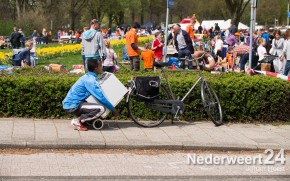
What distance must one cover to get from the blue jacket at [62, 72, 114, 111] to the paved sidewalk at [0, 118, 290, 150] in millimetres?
441

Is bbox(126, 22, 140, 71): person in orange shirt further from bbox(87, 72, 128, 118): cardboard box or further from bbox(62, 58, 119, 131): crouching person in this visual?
bbox(62, 58, 119, 131): crouching person

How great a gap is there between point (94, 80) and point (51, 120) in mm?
1297

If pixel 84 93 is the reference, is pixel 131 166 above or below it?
below

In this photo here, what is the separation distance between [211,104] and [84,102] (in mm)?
2416

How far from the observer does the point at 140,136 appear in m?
9.38

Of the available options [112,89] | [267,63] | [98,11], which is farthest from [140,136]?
[98,11]

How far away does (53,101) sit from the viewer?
1039 cm

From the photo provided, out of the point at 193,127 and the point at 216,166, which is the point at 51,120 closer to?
the point at 193,127

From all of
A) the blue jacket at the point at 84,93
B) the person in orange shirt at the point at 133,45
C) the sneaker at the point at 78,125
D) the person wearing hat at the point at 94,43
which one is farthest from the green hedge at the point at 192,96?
the person in orange shirt at the point at 133,45

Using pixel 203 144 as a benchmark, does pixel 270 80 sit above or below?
above

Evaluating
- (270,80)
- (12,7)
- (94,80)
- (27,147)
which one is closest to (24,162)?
(27,147)

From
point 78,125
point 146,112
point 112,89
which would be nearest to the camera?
point 78,125

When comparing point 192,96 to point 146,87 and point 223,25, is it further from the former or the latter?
point 223,25

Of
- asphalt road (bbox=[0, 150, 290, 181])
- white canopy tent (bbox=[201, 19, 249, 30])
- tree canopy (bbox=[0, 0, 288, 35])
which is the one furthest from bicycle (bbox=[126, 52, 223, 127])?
white canopy tent (bbox=[201, 19, 249, 30])
